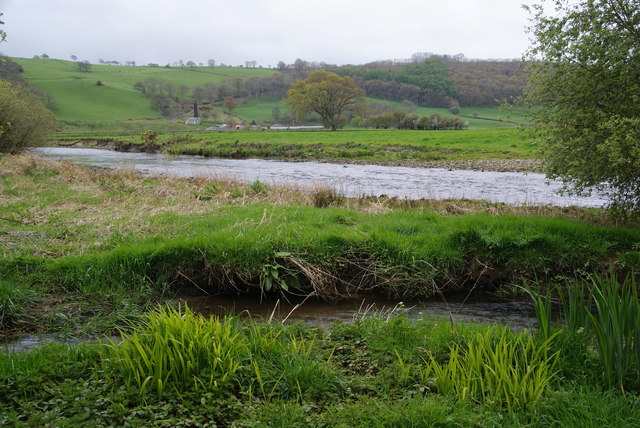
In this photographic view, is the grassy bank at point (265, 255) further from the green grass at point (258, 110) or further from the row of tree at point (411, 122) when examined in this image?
the green grass at point (258, 110)

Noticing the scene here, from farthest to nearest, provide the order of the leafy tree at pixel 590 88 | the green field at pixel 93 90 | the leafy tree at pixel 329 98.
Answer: the green field at pixel 93 90, the leafy tree at pixel 329 98, the leafy tree at pixel 590 88

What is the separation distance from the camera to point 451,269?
9938mm

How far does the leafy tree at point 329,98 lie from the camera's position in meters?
87.1

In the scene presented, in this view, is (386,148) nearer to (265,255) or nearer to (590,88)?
(590,88)

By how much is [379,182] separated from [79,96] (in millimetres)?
142609

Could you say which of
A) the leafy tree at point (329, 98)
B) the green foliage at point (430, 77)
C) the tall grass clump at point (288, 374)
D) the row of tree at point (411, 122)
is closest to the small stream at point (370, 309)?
the tall grass clump at point (288, 374)

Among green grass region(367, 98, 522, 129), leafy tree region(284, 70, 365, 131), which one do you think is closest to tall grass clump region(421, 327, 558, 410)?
leafy tree region(284, 70, 365, 131)

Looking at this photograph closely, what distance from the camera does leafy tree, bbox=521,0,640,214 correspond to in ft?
36.0

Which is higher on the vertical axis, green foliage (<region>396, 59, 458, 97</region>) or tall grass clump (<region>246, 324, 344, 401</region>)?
green foliage (<region>396, 59, 458, 97</region>)

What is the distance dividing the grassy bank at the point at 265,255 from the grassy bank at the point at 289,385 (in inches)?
108

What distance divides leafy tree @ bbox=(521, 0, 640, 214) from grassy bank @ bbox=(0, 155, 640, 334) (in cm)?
148

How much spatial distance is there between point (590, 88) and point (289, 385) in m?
11.2

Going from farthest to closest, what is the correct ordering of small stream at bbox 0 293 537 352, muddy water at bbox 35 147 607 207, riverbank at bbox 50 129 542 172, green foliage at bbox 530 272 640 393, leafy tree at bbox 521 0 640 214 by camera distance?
1. riverbank at bbox 50 129 542 172
2. muddy water at bbox 35 147 607 207
3. leafy tree at bbox 521 0 640 214
4. small stream at bbox 0 293 537 352
5. green foliage at bbox 530 272 640 393

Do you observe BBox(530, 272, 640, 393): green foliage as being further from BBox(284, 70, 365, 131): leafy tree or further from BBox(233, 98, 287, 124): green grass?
BBox(233, 98, 287, 124): green grass
